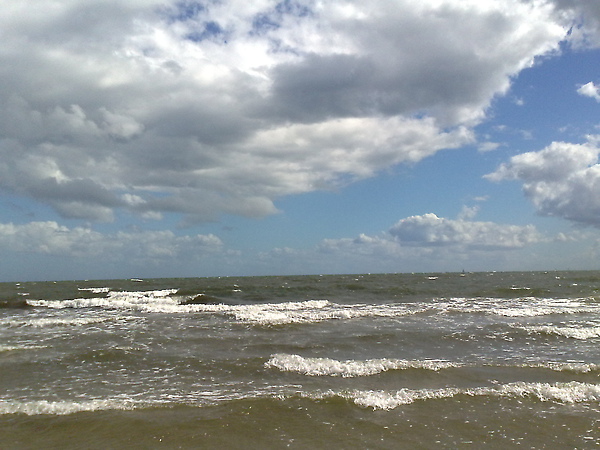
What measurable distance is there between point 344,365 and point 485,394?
3684mm

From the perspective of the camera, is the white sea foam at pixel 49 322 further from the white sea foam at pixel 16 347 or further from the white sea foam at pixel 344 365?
the white sea foam at pixel 344 365

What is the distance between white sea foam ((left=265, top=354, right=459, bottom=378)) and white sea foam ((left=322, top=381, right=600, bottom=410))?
1.66m

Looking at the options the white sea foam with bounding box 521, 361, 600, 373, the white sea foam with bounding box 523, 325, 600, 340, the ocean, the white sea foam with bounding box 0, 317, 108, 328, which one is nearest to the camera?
the ocean

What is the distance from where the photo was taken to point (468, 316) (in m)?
22.1

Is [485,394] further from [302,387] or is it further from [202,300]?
[202,300]

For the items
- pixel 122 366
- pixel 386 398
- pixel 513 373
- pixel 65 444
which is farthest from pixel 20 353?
pixel 513 373

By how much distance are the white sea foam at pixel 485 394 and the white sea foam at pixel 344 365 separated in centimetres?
166

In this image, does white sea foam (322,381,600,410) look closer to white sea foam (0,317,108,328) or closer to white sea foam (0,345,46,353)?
white sea foam (0,345,46,353)

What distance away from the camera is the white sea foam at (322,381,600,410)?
27.8 feet

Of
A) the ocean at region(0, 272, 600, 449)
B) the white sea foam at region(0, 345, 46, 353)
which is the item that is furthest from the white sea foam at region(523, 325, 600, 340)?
the white sea foam at region(0, 345, 46, 353)

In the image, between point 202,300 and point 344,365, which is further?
point 202,300

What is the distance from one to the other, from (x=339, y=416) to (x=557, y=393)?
510cm

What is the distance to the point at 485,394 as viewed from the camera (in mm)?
8898

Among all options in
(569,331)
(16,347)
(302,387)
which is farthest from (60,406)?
(569,331)
